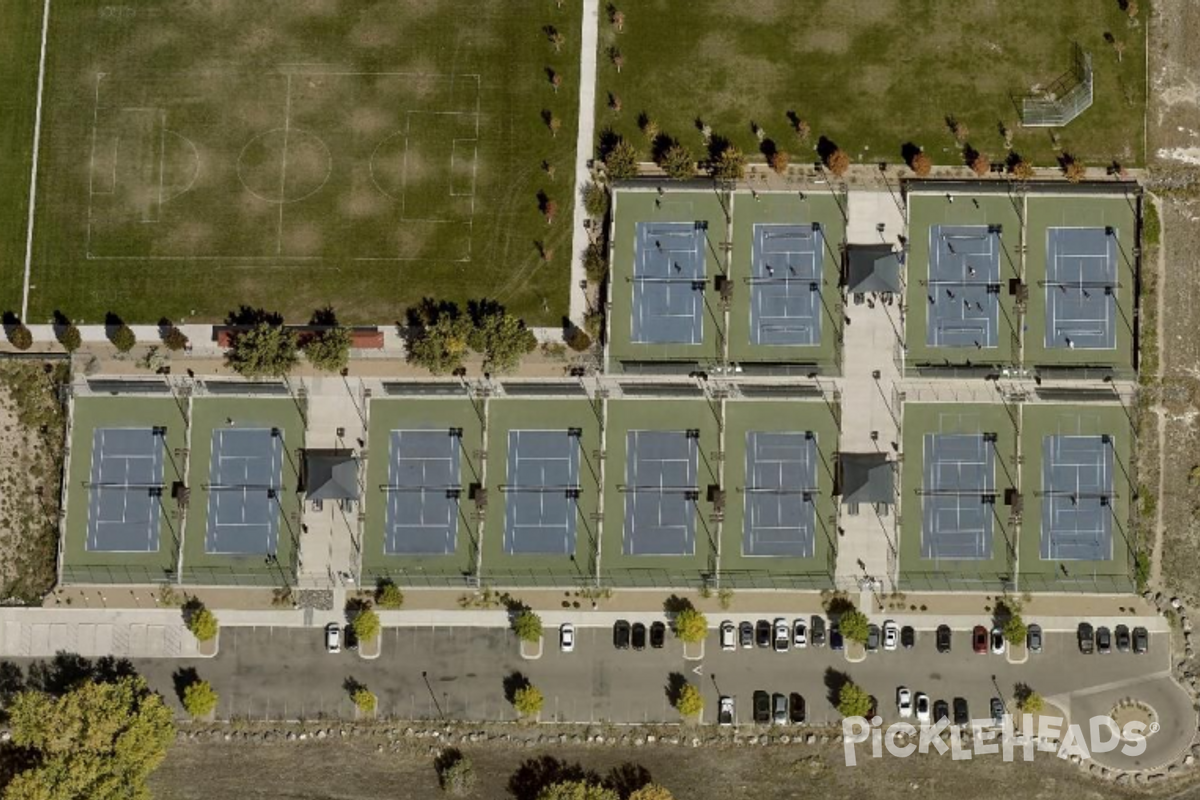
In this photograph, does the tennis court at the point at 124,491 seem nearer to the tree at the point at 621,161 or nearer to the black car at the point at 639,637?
the black car at the point at 639,637

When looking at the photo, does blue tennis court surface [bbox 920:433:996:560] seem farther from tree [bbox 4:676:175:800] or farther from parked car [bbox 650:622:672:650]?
tree [bbox 4:676:175:800]

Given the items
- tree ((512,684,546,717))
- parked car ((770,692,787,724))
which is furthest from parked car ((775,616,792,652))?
tree ((512,684,546,717))

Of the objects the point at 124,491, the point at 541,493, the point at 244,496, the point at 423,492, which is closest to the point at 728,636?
the point at 541,493

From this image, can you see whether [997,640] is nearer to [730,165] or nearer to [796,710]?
[796,710]

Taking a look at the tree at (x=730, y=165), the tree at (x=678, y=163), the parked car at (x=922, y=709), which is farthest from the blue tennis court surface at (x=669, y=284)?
the parked car at (x=922, y=709)

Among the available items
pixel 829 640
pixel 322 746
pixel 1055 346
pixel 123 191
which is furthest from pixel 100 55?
pixel 1055 346
